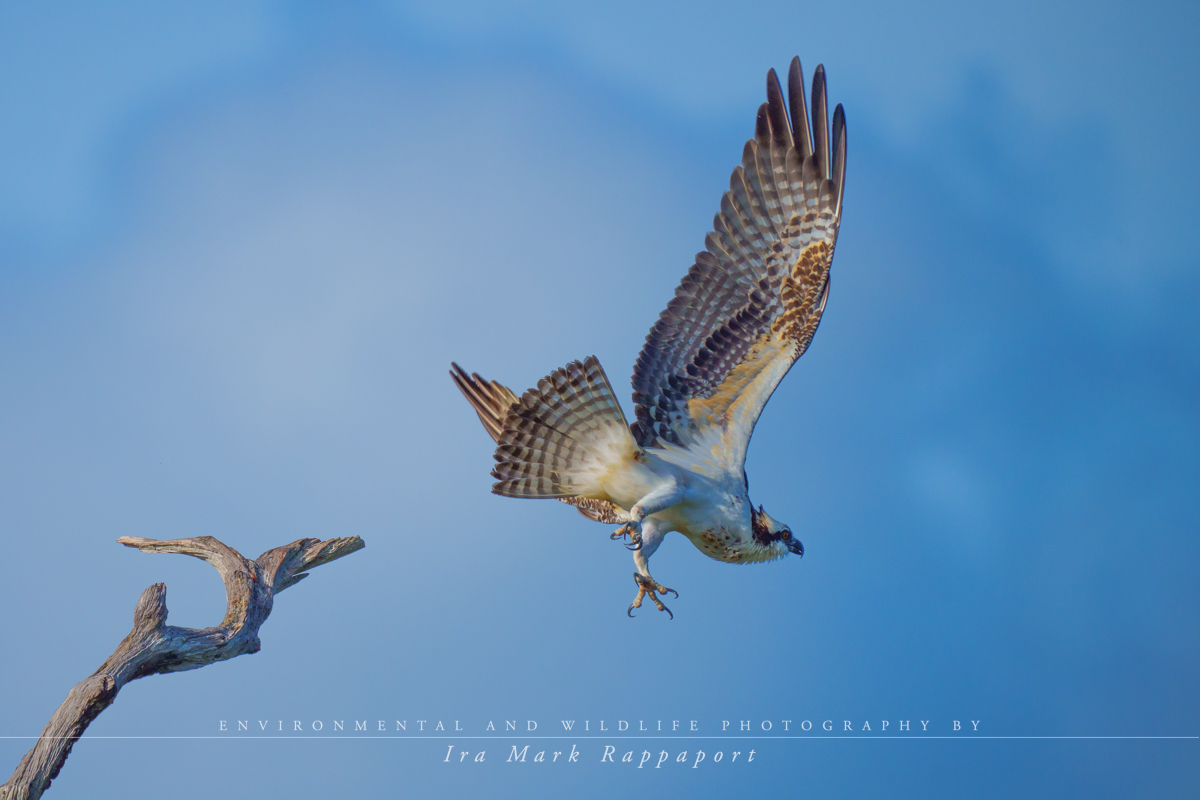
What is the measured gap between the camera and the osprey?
6566 millimetres

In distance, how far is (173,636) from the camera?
20.0 feet

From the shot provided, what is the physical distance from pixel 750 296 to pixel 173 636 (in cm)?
407

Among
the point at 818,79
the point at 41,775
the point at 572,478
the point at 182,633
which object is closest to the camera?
the point at 41,775

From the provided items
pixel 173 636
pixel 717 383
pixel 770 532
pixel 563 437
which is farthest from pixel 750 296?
pixel 173 636

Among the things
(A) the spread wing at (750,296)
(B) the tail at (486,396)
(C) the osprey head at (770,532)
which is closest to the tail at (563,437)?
(A) the spread wing at (750,296)

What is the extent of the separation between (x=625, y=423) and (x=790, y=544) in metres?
1.62

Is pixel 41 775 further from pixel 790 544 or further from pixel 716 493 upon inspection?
pixel 790 544

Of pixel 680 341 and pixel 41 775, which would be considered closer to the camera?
pixel 41 775

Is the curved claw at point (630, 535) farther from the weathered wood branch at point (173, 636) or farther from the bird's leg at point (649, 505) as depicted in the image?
the weathered wood branch at point (173, 636)

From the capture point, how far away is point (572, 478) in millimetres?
6734

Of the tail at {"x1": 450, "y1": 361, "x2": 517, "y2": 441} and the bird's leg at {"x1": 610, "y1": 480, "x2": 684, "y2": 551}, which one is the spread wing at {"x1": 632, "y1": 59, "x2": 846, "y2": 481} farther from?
the tail at {"x1": 450, "y1": 361, "x2": 517, "y2": 441}

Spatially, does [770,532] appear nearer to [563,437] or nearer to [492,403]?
[563,437]

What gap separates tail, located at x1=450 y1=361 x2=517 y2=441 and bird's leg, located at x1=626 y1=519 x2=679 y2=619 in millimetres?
1641

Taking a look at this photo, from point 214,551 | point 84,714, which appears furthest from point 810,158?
point 84,714
